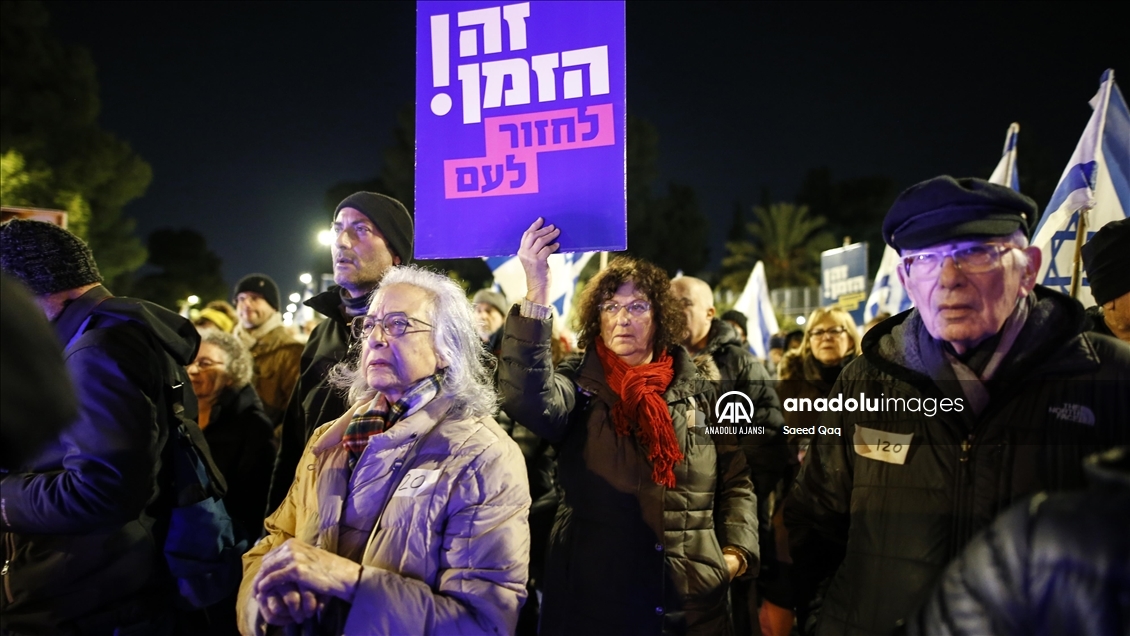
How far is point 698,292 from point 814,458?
2.46 metres

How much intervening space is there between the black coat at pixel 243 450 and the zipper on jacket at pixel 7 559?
1188mm

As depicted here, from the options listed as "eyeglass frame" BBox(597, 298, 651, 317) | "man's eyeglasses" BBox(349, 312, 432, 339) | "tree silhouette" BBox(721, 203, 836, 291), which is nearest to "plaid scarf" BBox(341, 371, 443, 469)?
→ "man's eyeglasses" BBox(349, 312, 432, 339)

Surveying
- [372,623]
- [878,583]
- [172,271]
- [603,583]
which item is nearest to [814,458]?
[878,583]

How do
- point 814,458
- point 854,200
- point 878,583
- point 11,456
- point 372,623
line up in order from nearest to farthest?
point 11,456 < point 372,623 < point 878,583 < point 814,458 < point 854,200

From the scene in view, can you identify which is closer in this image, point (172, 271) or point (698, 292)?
point (698, 292)

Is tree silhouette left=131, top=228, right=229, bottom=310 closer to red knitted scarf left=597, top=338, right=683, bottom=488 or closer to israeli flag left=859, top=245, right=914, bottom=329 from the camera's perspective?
israeli flag left=859, top=245, right=914, bottom=329

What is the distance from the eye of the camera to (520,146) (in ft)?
9.04

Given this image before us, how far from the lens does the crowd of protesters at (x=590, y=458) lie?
4.80 ft

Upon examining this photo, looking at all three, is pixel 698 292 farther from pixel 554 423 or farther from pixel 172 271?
pixel 172 271

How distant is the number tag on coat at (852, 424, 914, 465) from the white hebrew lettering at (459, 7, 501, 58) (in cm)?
194

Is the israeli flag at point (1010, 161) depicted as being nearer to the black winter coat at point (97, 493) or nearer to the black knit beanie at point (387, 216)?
the black knit beanie at point (387, 216)

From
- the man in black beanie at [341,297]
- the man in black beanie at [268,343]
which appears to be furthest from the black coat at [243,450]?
the man in black beanie at [341,297]

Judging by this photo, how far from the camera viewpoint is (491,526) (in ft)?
6.68

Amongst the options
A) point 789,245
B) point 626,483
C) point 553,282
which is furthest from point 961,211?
point 789,245
